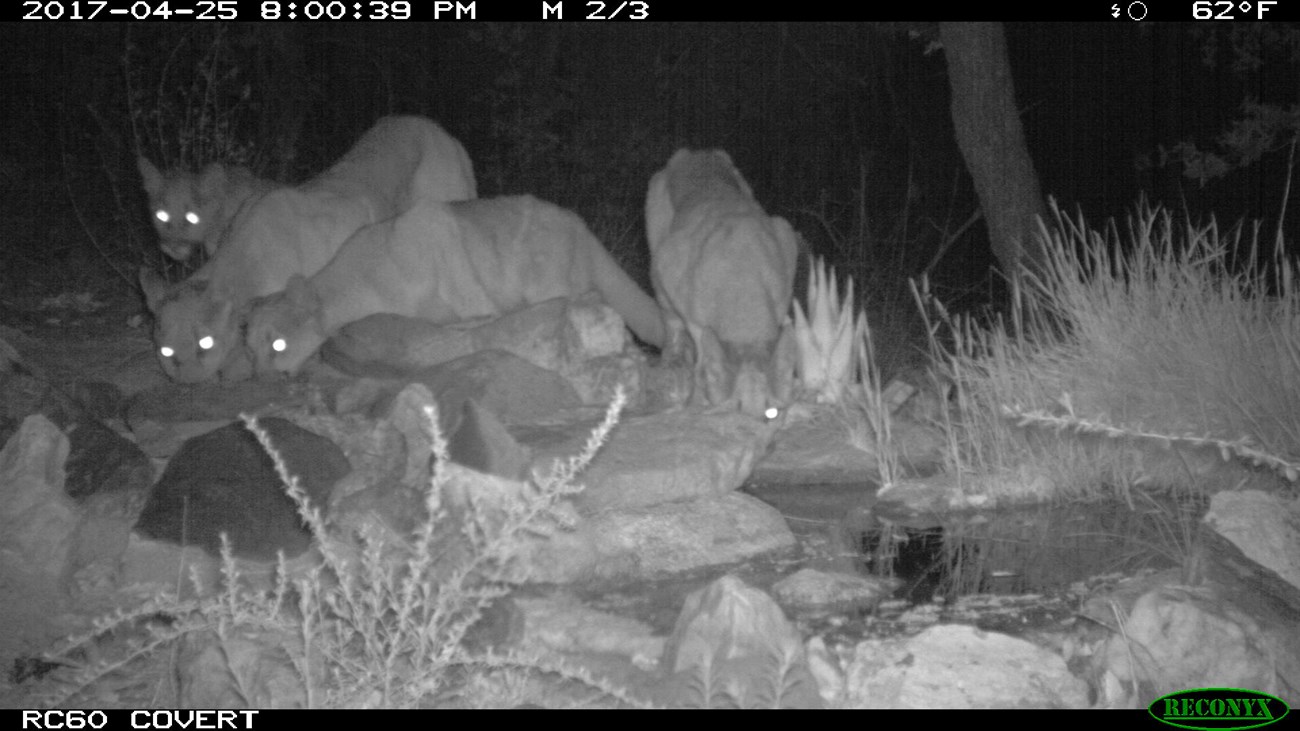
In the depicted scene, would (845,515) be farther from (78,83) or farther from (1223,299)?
(78,83)

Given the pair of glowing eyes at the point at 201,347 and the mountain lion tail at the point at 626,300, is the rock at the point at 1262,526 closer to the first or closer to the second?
the mountain lion tail at the point at 626,300

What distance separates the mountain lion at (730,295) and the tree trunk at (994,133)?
84.1 inches

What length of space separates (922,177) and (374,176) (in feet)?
39.0

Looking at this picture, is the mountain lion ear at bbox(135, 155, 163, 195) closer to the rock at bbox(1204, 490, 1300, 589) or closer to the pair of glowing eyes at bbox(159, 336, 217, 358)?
the pair of glowing eyes at bbox(159, 336, 217, 358)

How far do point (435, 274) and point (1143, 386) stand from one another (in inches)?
206

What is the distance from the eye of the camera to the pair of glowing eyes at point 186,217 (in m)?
11.5

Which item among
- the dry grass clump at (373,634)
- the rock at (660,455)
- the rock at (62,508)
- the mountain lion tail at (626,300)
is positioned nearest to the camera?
the dry grass clump at (373,634)

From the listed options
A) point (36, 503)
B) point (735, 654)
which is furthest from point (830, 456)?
point (36, 503)

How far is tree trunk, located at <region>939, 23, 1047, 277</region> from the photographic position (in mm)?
10633

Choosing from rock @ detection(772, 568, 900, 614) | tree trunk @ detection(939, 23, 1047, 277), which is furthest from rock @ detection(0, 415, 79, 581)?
tree trunk @ detection(939, 23, 1047, 277)

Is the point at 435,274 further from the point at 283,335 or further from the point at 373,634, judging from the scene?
the point at 373,634

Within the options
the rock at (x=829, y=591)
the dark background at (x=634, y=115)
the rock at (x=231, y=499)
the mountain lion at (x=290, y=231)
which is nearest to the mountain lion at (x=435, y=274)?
the mountain lion at (x=290, y=231)

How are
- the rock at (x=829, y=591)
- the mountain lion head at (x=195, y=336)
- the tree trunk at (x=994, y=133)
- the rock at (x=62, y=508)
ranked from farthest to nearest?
the tree trunk at (x=994, y=133)
the mountain lion head at (x=195, y=336)
the rock at (x=62, y=508)
the rock at (x=829, y=591)

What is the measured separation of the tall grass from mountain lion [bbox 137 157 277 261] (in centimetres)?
726
